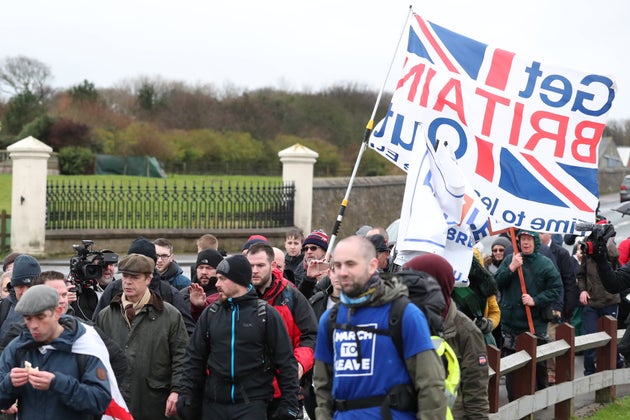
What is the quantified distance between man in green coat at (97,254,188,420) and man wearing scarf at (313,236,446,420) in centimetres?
223

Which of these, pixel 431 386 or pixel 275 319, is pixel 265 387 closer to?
pixel 275 319

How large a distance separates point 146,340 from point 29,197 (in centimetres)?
1874

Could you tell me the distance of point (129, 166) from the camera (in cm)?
5597

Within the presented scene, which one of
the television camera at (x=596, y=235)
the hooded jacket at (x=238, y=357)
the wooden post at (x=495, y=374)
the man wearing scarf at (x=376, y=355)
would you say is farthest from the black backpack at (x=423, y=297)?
the television camera at (x=596, y=235)

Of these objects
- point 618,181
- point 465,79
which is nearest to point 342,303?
point 465,79

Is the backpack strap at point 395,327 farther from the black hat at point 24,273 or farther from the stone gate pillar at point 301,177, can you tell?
the stone gate pillar at point 301,177

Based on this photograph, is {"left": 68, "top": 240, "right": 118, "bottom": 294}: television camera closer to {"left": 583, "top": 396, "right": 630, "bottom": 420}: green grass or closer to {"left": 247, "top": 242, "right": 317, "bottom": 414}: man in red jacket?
{"left": 247, "top": 242, "right": 317, "bottom": 414}: man in red jacket

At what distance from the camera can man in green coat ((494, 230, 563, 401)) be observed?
1023 cm

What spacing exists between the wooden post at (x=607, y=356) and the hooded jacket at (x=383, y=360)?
247 inches

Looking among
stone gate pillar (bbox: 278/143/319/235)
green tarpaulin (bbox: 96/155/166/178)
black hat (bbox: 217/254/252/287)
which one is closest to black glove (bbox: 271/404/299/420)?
black hat (bbox: 217/254/252/287)

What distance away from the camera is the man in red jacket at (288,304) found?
23.0 ft

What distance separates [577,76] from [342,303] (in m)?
5.21

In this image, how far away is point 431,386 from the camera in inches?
188

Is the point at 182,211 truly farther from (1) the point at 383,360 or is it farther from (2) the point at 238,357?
(1) the point at 383,360
